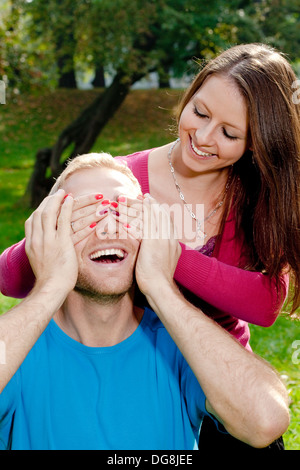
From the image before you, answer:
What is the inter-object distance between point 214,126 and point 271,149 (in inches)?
10.7

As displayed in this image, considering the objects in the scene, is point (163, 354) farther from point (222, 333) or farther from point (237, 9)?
point (237, 9)

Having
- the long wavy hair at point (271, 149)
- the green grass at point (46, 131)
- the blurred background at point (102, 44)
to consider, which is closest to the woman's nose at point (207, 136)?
the long wavy hair at point (271, 149)

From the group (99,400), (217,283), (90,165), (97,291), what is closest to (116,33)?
(90,165)

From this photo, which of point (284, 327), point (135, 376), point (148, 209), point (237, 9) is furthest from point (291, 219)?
point (237, 9)

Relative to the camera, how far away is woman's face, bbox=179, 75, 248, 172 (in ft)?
8.15

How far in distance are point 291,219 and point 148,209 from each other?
0.79 meters

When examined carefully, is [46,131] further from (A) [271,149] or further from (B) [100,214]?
(B) [100,214]

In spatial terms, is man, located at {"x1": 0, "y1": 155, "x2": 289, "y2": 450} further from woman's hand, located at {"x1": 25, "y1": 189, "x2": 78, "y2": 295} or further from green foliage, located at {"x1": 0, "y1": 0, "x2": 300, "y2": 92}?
green foliage, located at {"x1": 0, "y1": 0, "x2": 300, "y2": 92}

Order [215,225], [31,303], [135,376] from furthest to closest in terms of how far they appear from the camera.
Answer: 1. [215,225]
2. [135,376]
3. [31,303]

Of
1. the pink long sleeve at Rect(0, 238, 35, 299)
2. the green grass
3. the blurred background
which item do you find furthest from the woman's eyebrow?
the blurred background

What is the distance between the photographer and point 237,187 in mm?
2877

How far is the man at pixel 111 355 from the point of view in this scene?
5.98 ft

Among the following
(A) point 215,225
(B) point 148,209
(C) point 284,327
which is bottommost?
(C) point 284,327

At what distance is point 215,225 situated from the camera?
2.86 m
